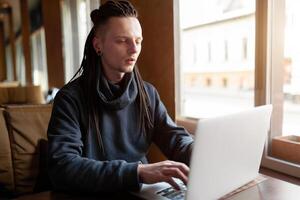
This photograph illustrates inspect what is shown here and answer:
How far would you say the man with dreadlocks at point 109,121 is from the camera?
85cm

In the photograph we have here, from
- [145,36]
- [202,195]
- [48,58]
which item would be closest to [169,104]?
[145,36]

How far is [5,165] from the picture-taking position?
4.67 feet

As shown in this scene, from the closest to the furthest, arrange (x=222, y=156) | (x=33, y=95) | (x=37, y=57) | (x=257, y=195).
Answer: (x=222, y=156) → (x=257, y=195) → (x=33, y=95) → (x=37, y=57)

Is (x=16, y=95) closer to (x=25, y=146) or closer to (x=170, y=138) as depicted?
(x=25, y=146)

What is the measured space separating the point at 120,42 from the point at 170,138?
41 cm

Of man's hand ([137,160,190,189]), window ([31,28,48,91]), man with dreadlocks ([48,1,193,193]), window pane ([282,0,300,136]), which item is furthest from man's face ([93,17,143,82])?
window ([31,28,48,91])

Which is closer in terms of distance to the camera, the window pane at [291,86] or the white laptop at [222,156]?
the white laptop at [222,156]

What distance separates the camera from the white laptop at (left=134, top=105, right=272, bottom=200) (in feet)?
2.19

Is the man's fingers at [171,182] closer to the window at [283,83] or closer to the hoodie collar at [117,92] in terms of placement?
the hoodie collar at [117,92]

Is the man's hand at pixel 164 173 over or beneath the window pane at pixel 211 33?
beneath

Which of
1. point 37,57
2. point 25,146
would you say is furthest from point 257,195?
point 37,57

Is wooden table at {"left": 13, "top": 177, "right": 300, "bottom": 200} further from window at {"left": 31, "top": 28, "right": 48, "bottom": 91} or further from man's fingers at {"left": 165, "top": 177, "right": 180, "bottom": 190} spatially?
window at {"left": 31, "top": 28, "right": 48, "bottom": 91}

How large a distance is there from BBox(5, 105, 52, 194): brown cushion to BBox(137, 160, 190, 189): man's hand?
2.48ft

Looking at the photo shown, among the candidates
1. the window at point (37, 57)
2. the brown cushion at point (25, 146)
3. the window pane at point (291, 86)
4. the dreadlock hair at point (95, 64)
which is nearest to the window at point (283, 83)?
the window pane at point (291, 86)
